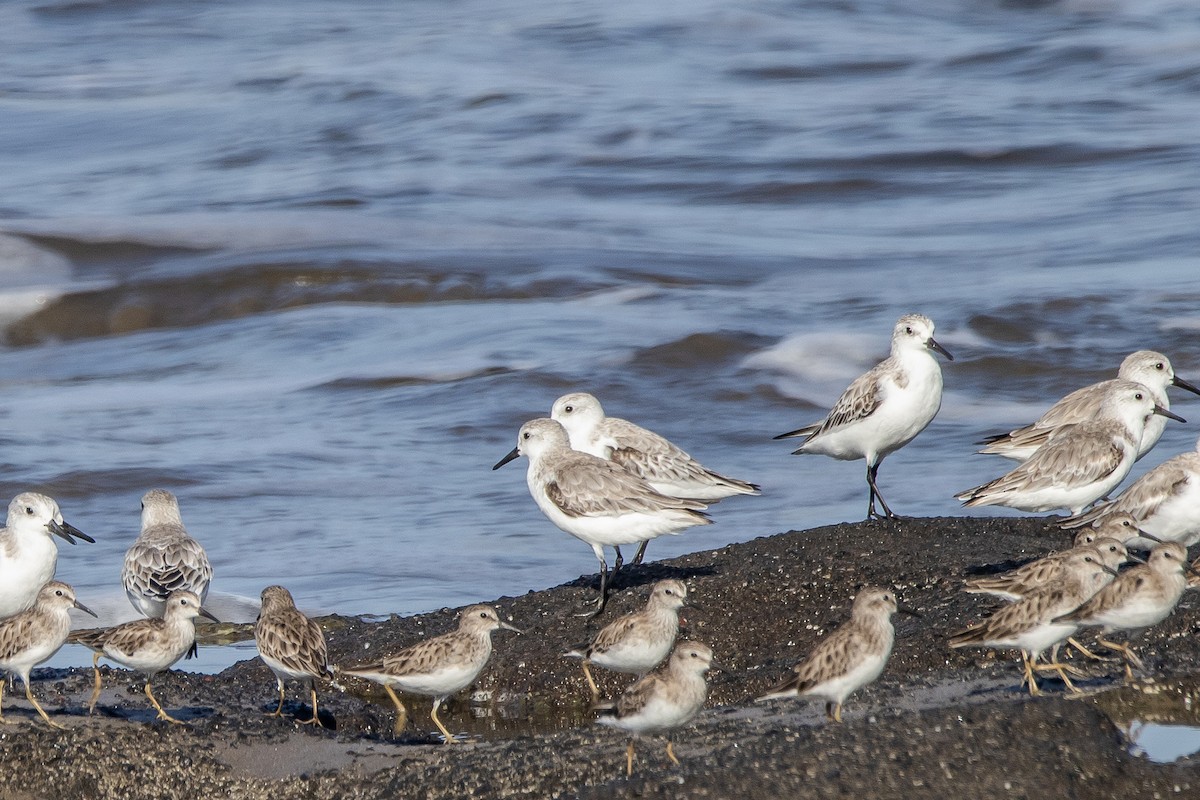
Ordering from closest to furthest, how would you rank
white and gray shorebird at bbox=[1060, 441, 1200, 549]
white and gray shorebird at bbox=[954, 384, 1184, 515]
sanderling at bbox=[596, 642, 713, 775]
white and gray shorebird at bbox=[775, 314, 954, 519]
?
sanderling at bbox=[596, 642, 713, 775]
white and gray shorebird at bbox=[1060, 441, 1200, 549]
white and gray shorebird at bbox=[954, 384, 1184, 515]
white and gray shorebird at bbox=[775, 314, 954, 519]

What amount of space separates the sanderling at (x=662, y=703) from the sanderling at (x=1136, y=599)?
146 centimetres

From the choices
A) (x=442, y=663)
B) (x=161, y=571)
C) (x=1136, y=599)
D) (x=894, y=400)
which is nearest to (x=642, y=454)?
(x=894, y=400)

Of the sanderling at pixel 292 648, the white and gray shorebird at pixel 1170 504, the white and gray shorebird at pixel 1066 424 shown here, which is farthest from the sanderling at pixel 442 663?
the white and gray shorebird at pixel 1066 424

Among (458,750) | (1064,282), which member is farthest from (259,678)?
(1064,282)

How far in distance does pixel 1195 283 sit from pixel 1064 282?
4.96 ft

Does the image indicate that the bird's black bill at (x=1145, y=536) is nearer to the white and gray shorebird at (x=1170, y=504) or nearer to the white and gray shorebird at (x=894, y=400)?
the white and gray shorebird at (x=1170, y=504)

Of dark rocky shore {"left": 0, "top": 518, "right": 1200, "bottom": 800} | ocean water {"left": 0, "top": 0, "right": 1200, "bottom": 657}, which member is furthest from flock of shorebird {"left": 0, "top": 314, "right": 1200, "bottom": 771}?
ocean water {"left": 0, "top": 0, "right": 1200, "bottom": 657}

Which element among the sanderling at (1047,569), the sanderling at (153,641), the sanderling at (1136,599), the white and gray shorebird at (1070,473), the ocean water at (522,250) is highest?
the sanderling at (1136,599)

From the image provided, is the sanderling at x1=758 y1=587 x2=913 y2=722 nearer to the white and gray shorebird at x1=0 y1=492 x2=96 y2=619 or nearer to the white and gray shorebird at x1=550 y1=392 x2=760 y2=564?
the white and gray shorebird at x1=550 y1=392 x2=760 y2=564

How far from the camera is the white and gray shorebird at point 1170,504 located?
7988 mm

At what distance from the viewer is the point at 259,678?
7965 millimetres

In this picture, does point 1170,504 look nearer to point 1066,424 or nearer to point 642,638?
point 1066,424

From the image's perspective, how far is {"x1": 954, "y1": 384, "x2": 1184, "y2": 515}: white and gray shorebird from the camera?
8.59m

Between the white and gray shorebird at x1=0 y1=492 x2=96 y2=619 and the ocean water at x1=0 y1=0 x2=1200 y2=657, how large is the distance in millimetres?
2551
